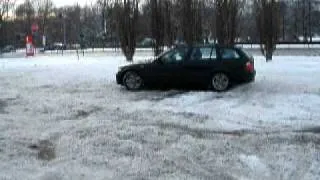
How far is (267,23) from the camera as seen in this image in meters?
34.0

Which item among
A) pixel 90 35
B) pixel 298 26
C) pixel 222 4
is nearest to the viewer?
pixel 222 4

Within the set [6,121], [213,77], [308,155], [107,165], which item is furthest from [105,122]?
[213,77]

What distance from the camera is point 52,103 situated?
15.9 metres

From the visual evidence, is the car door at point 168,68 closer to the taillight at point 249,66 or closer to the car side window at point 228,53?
the car side window at point 228,53

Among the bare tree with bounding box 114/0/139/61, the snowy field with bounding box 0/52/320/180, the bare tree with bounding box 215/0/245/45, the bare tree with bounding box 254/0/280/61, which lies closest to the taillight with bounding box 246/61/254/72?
the snowy field with bounding box 0/52/320/180

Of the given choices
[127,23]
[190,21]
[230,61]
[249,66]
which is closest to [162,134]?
→ [230,61]

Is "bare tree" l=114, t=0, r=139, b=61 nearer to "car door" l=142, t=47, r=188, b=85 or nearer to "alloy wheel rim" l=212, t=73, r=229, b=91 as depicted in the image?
"car door" l=142, t=47, r=188, b=85

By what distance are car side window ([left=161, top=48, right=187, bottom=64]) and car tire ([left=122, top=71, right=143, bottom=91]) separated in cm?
98

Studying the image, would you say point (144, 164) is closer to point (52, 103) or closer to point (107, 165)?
point (107, 165)

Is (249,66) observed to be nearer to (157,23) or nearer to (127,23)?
(157,23)

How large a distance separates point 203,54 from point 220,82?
39.8 inches

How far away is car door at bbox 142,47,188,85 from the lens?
61.1 ft

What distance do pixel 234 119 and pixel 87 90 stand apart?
24.1ft

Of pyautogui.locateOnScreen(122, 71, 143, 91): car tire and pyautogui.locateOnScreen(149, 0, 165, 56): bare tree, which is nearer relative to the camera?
pyautogui.locateOnScreen(122, 71, 143, 91): car tire
